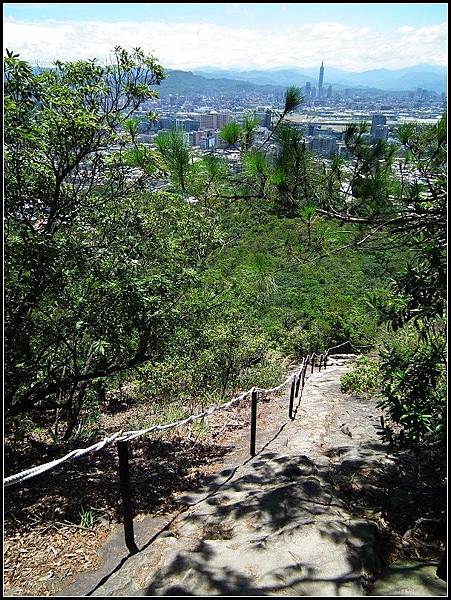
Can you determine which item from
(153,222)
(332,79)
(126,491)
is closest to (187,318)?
(153,222)

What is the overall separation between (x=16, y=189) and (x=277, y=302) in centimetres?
2359

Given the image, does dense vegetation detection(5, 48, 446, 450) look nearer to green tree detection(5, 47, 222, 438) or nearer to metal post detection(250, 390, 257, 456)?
green tree detection(5, 47, 222, 438)

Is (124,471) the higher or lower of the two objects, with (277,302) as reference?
higher

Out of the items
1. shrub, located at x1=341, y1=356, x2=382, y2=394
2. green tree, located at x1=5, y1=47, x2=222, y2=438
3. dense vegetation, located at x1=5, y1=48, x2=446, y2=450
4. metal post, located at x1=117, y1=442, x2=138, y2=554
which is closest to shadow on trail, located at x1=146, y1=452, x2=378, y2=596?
metal post, located at x1=117, y1=442, x2=138, y2=554

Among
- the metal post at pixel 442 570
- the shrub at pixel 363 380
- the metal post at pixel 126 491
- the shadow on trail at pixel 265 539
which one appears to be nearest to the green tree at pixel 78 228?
the metal post at pixel 126 491

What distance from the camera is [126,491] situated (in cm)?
329

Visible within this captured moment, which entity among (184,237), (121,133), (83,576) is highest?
(121,133)

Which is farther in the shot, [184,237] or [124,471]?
[184,237]

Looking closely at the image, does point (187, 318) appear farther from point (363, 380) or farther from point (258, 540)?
point (363, 380)

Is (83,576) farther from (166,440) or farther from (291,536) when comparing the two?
(166,440)

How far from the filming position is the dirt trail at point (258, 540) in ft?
9.25

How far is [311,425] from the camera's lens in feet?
23.5

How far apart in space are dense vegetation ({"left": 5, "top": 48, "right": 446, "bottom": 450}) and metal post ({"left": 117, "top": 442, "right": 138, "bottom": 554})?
4.71ft

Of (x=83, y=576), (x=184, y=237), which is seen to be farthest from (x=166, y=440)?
(x=83, y=576)
